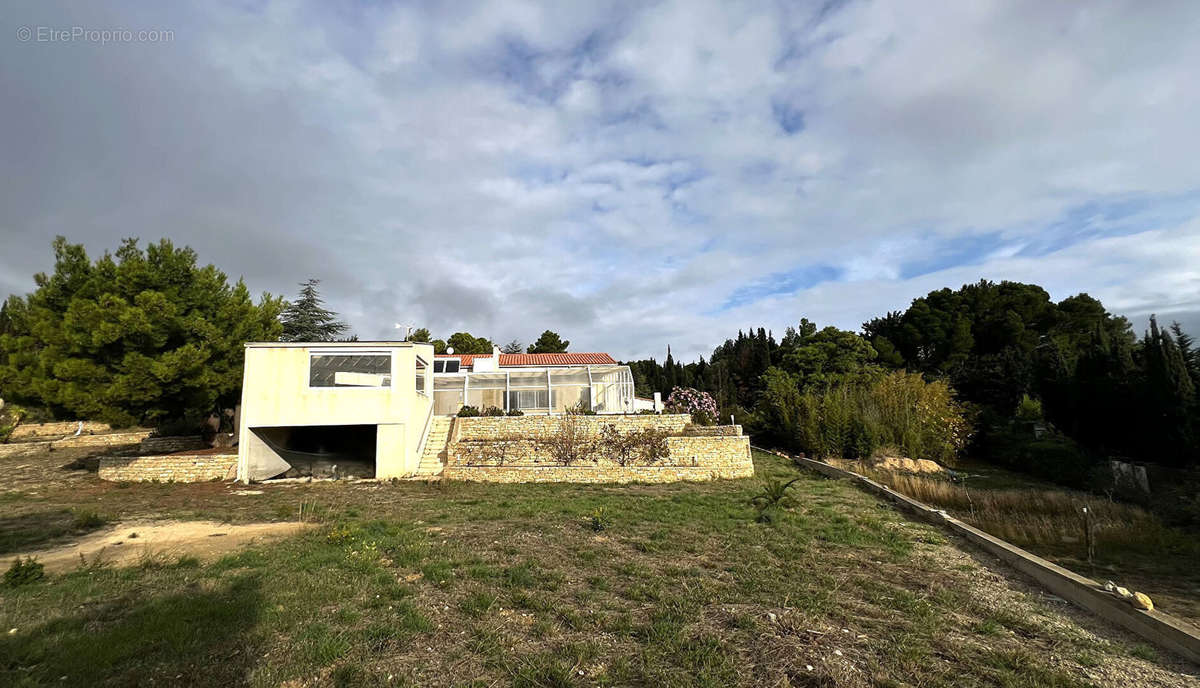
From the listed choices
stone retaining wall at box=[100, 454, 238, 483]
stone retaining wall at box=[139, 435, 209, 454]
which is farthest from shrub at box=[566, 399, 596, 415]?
stone retaining wall at box=[139, 435, 209, 454]

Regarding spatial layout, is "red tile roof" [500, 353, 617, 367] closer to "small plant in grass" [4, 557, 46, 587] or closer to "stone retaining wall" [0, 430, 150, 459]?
"stone retaining wall" [0, 430, 150, 459]

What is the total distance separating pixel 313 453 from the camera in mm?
17875

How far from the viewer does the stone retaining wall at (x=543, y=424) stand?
17.5 m

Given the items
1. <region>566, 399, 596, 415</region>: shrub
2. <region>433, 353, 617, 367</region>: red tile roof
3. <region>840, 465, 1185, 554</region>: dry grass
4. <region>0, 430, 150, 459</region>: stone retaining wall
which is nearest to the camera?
<region>840, 465, 1185, 554</region>: dry grass

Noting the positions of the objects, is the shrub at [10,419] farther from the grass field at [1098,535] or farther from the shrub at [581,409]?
Answer: the grass field at [1098,535]

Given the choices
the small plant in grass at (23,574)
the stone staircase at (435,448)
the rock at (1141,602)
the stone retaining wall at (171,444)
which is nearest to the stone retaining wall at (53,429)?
the stone retaining wall at (171,444)

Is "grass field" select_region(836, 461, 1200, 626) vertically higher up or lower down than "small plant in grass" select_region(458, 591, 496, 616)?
lower down

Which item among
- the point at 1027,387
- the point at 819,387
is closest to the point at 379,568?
the point at 819,387

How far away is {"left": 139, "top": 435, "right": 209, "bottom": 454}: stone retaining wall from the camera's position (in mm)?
20500

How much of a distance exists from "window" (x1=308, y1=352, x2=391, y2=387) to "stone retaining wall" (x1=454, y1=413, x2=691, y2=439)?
354cm

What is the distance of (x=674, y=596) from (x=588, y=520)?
14.3 feet

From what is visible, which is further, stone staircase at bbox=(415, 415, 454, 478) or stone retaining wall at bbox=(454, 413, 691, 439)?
stone retaining wall at bbox=(454, 413, 691, 439)

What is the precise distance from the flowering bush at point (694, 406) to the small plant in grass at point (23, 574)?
17952 mm

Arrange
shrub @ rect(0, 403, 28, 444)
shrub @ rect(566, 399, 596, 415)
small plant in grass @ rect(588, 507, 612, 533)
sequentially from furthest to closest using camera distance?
1. shrub @ rect(0, 403, 28, 444)
2. shrub @ rect(566, 399, 596, 415)
3. small plant in grass @ rect(588, 507, 612, 533)
